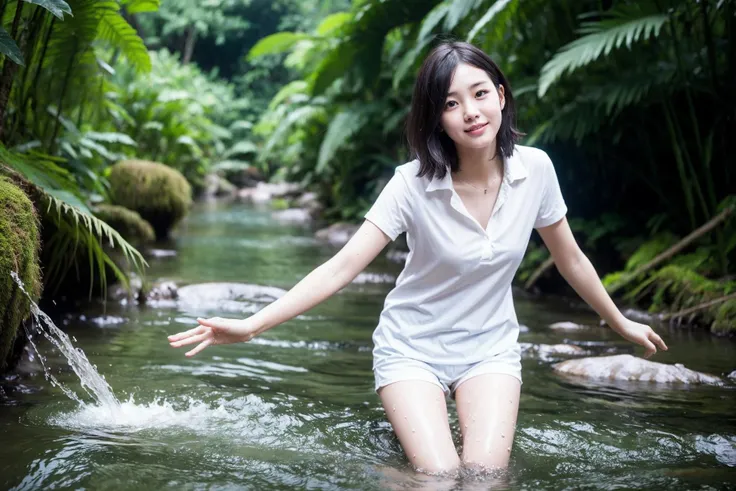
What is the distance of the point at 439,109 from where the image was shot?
2.93 metres

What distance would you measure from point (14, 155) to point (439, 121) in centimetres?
237

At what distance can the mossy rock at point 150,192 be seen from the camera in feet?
35.3

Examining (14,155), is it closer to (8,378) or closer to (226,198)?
(8,378)

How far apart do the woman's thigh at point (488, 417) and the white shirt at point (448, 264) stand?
0.34 feet

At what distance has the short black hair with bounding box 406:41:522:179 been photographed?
115 inches

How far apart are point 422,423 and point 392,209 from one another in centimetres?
75

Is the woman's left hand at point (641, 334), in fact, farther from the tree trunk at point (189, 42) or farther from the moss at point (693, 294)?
the tree trunk at point (189, 42)

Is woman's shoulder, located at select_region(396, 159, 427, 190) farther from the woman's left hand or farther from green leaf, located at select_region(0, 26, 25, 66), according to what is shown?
green leaf, located at select_region(0, 26, 25, 66)

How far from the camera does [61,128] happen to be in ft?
19.7

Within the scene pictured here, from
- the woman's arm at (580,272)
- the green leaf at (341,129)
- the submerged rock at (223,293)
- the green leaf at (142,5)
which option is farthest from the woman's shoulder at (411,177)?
the green leaf at (341,129)

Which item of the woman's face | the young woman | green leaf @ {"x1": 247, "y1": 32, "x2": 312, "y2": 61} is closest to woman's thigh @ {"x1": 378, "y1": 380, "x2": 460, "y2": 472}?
the young woman

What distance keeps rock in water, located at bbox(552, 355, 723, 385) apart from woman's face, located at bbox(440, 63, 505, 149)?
2.11m

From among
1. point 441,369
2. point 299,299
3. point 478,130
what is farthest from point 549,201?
point 299,299

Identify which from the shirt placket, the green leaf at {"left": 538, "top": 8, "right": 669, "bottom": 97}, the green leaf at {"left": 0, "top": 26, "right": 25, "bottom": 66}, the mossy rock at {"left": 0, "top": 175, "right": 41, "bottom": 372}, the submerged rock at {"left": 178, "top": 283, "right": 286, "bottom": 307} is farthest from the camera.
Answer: the submerged rock at {"left": 178, "top": 283, "right": 286, "bottom": 307}
